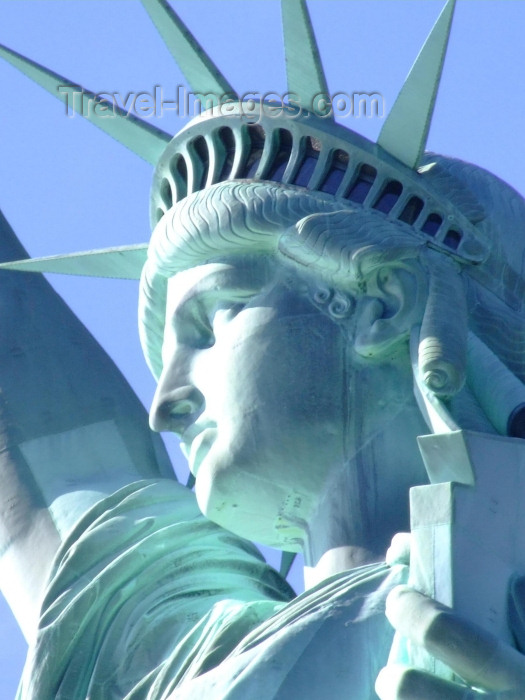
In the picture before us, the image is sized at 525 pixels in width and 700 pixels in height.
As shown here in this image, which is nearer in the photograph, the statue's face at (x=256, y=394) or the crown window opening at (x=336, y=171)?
the statue's face at (x=256, y=394)

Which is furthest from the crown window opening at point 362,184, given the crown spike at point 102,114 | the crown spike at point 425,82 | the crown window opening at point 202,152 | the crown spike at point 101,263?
the crown spike at point 101,263

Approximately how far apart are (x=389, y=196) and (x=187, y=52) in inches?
49.1

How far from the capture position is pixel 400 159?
11.6 meters

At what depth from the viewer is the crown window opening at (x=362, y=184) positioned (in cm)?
1155

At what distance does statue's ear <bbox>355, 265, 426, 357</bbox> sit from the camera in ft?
36.3

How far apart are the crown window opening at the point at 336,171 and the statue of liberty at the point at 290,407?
1 centimetres

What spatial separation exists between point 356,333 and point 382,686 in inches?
85.9

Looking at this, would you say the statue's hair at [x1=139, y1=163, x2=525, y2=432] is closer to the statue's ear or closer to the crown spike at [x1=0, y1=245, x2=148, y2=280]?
the statue's ear

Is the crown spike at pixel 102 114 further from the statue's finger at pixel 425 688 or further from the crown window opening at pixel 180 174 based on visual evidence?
the statue's finger at pixel 425 688

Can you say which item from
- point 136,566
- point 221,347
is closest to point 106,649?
point 136,566

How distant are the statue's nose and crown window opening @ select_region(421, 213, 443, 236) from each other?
129cm

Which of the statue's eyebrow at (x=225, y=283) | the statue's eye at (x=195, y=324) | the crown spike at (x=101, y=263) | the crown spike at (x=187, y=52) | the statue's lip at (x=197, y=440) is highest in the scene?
the crown spike at (x=187, y=52)

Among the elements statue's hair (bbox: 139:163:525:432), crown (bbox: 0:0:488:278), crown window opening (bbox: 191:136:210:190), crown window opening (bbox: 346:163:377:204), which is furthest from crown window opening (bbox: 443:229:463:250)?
crown window opening (bbox: 191:136:210:190)

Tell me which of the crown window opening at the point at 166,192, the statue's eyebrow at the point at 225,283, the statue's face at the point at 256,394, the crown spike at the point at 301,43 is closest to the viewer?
the statue's face at the point at 256,394
